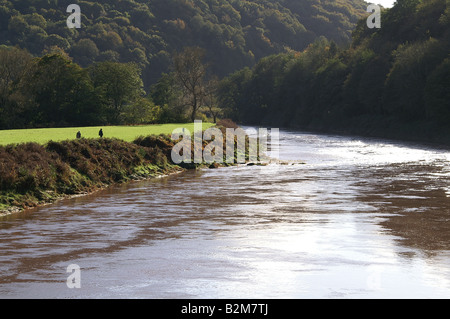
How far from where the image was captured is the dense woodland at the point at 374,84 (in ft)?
261

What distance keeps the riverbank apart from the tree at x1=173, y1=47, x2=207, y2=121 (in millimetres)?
46877

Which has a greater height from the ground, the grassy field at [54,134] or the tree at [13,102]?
the tree at [13,102]

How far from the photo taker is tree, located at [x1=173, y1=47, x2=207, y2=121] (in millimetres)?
95125

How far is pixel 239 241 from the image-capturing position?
66.7ft

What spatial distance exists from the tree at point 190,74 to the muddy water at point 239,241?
57872 mm

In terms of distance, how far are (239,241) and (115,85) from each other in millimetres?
56945

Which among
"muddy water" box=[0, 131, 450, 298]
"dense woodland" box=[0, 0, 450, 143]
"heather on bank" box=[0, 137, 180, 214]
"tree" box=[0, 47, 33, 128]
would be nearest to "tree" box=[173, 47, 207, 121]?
"dense woodland" box=[0, 0, 450, 143]

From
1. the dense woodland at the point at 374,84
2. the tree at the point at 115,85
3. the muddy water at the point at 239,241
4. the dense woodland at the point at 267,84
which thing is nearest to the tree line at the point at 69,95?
the tree at the point at 115,85

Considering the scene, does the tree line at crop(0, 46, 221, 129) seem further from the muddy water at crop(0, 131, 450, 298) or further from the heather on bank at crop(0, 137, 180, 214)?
the muddy water at crop(0, 131, 450, 298)

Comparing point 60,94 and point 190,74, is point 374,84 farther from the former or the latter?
point 60,94

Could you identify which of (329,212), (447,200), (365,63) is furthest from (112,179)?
(365,63)

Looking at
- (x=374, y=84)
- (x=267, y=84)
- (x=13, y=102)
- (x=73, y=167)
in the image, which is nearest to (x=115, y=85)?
(x=13, y=102)

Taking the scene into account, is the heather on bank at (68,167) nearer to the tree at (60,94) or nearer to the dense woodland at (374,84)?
the tree at (60,94)
